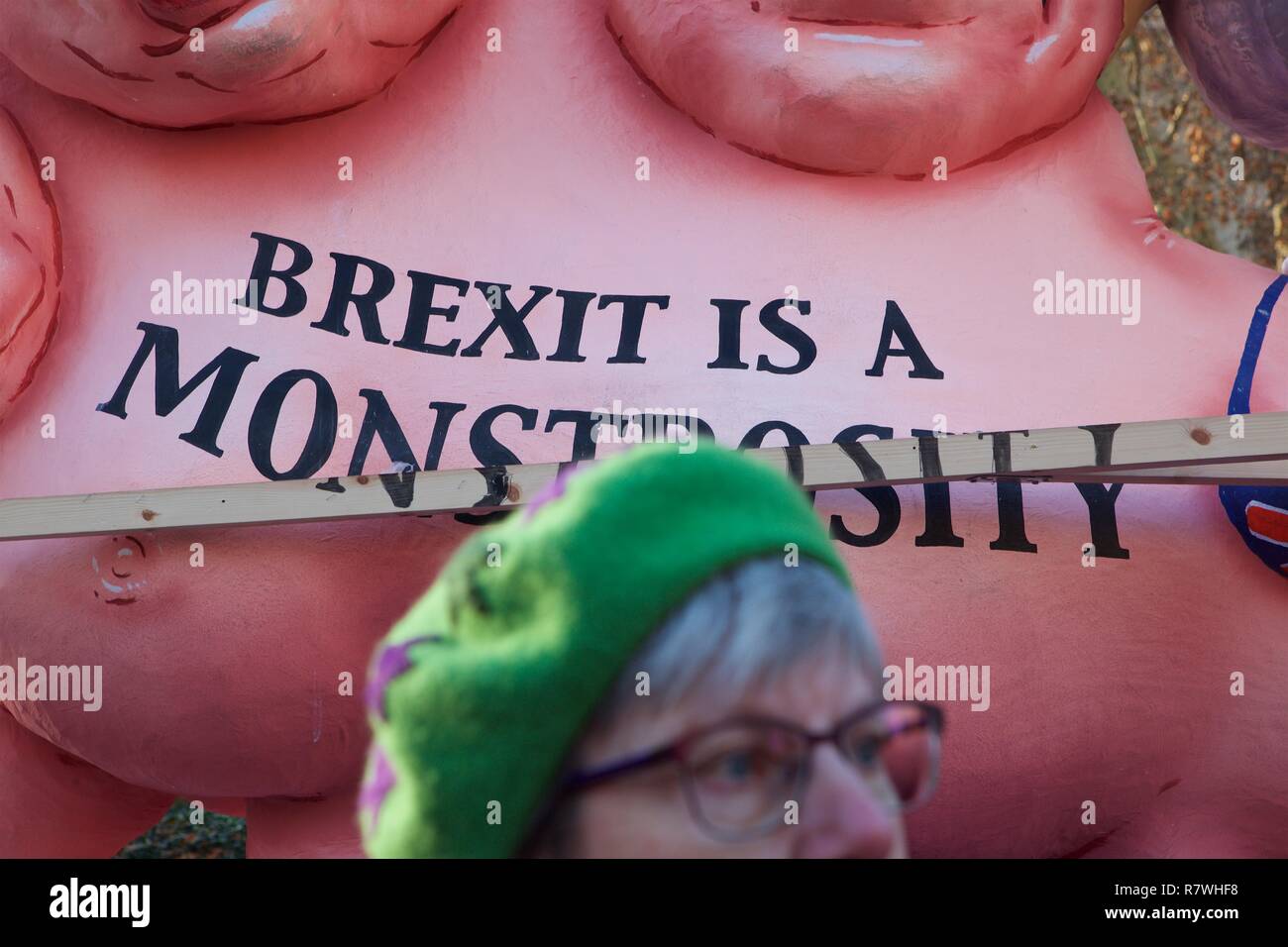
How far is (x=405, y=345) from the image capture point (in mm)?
2930

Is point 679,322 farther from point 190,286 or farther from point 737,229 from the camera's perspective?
point 190,286

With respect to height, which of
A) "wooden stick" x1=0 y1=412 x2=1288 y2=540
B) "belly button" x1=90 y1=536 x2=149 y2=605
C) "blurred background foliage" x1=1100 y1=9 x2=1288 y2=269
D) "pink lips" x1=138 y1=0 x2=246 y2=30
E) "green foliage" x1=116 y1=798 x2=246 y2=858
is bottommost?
"green foliage" x1=116 y1=798 x2=246 y2=858

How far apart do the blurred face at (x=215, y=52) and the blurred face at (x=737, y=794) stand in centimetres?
223

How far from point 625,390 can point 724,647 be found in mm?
1782

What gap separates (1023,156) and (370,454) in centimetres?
151

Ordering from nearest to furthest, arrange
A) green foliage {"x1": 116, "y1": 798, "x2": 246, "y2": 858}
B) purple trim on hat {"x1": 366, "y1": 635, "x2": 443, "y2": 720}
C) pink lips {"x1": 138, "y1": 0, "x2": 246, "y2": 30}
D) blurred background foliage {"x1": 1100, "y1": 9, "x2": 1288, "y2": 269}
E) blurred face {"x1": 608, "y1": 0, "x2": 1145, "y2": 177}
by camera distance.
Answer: purple trim on hat {"x1": 366, "y1": 635, "x2": 443, "y2": 720} → pink lips {"x1": 138, "y1": 0, "x2": 246, "y2": 30} → blurred face {"x1": 608, "y1": 0, "x2": 1145, "y2": 177} → green foliage {"x1": 116, "y1": 798, "x2": 246, "y2": 858} → blurred background foliage {"x1": 1100, "y1": 9, "x2": 1288, "y2": 269}

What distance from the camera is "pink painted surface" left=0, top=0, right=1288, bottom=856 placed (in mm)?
2791

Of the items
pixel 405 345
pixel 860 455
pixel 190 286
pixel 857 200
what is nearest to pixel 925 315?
pixel 857 200

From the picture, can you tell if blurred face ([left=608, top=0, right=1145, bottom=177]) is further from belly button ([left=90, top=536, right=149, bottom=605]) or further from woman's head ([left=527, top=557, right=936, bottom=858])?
woman's head ([left=527, top=557, right=936, bottom=858])

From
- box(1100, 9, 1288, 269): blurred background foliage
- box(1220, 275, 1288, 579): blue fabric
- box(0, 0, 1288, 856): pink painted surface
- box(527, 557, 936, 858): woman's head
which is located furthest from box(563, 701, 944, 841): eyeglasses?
box(1100, 9, 1288, 269): blurred background foliage

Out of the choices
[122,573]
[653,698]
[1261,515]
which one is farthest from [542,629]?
[1261,515]

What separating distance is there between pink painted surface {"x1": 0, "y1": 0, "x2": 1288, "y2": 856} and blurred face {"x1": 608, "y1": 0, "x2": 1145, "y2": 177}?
39 mm

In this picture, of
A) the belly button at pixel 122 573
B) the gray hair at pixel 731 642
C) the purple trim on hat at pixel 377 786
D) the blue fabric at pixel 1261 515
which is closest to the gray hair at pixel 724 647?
the gray hair at pixel 731 642

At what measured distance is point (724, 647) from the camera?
43.1 inches
